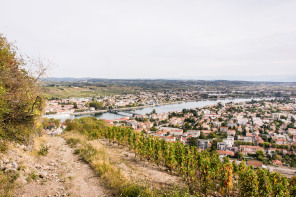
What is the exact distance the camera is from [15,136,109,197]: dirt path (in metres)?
4.17

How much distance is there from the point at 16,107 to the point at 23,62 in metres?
2.05

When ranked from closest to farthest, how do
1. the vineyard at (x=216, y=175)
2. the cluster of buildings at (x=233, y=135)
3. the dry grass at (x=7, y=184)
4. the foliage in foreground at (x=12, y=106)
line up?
A: 1. the dry grass at (x=7, y=184)
2. the foliage in foreground at (x=12, y=106)
3. the vineyard at (x=216, y=175)
4. the cluster of buildings at (x=233, y=135)

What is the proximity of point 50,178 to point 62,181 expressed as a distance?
355 mm

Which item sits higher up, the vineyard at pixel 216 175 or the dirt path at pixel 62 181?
the dirt path at pixel 62 181

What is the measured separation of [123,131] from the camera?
13523mm

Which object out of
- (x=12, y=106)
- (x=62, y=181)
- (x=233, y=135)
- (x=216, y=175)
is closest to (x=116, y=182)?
(x=62, y=181)

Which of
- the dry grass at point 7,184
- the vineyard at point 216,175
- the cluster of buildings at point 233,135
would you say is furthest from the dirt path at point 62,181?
the cluster of buildings at point 233,135

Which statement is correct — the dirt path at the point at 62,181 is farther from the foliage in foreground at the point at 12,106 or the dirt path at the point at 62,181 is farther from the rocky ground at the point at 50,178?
the foliage in foreground at the point at 12,106

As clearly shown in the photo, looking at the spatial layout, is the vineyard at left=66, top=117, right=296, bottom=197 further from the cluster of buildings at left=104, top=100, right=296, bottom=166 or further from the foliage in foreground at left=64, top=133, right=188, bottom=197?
the cluster of buildings at left=104, top=100, right=296, bottom=166

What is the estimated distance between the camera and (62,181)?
488 centimetres

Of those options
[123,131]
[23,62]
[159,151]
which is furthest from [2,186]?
[123,131]

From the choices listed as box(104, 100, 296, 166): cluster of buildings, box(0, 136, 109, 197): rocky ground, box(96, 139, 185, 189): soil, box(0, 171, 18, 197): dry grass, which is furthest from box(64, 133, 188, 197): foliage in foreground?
box(104, 100, 296, 166): cluster of buildings

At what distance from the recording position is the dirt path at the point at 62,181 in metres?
4.17

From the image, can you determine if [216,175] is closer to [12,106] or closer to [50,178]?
[50,178]
